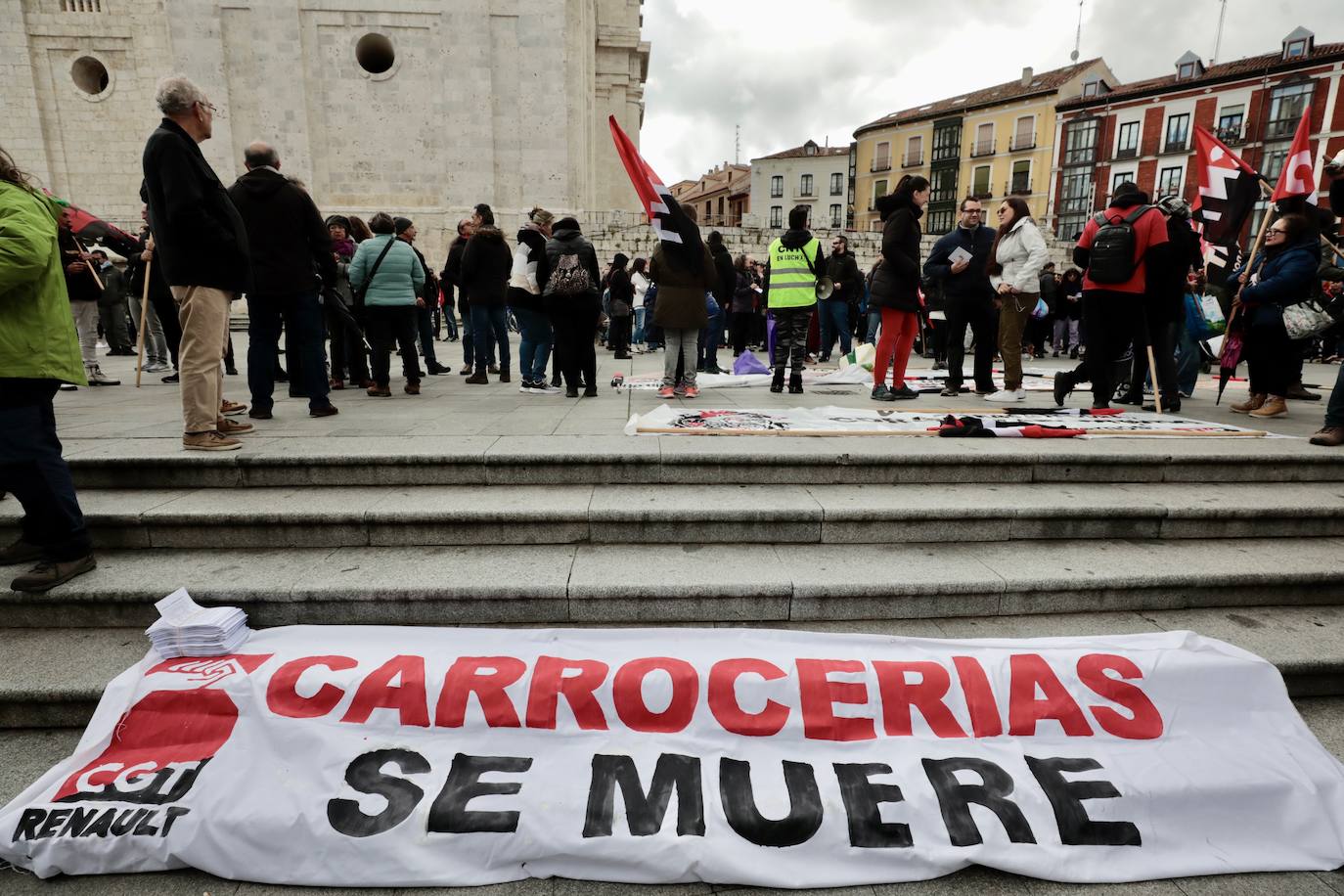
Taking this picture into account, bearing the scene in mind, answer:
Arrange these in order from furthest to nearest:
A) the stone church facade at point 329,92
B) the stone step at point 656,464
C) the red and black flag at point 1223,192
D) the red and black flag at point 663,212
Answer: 1. the stone church facade at point 329,92
2. the red and black flag at point 1223,192
3. the red and black flag at point 663,212
4. the stone step at point 656,464

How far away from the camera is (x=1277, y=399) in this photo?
5926mm

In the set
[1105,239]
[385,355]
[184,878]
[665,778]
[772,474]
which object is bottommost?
[184,878]

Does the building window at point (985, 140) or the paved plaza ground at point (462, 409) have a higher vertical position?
the building window at point (985, 140)

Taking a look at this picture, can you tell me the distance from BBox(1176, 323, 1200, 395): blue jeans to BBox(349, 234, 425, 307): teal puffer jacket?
7.96m

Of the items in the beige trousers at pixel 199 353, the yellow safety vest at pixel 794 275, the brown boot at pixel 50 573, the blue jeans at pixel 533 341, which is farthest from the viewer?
the blue jeans at pixel 533 341

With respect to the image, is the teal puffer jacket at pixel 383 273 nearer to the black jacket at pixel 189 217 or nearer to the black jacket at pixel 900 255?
the black jacket at pixel 189 217

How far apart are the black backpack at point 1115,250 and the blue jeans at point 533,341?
17.6ft

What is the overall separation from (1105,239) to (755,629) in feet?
16.8

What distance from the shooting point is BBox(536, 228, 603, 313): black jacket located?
21.5ft

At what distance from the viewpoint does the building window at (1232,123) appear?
111ft

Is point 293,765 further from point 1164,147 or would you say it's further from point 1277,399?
point 1164,147

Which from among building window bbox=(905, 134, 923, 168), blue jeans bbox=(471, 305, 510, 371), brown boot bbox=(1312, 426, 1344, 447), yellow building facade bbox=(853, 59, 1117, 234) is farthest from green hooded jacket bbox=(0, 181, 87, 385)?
building window bbox=(905, 134, 923, 168)

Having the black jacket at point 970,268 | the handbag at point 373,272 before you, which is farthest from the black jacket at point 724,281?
the handbag at point 373,272

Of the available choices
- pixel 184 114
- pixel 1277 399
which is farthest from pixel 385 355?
pixel 1277 399
